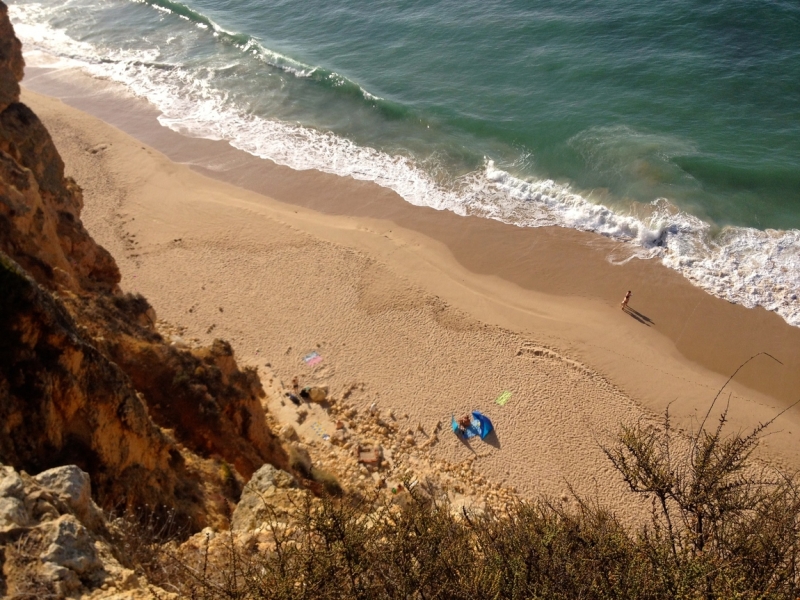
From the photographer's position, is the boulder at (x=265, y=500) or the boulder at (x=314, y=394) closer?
the boulder at (x=265, y=500)

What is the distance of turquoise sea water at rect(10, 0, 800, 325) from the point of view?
21.7m

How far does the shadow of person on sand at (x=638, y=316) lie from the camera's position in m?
18.0

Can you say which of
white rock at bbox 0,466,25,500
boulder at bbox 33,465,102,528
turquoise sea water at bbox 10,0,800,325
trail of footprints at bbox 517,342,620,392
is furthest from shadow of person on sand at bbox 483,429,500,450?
white rock at bbox 0,466,25,500

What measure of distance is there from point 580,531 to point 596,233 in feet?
49.0

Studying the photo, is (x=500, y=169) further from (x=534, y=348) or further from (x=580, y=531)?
(x=580, y=531)

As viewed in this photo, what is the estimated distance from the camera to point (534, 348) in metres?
17.0

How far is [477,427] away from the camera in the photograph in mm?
14898

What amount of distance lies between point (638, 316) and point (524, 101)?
46.3 ft

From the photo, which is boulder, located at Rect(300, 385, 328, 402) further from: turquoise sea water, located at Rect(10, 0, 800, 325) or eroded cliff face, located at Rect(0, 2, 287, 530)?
turquoise sea water, located at Rect(10, 0, 800, 325)

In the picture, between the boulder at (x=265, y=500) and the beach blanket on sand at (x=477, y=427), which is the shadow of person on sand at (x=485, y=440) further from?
the boulder at (x=265, y=500)

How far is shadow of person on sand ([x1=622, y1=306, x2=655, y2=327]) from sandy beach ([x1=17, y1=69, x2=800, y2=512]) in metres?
0.09

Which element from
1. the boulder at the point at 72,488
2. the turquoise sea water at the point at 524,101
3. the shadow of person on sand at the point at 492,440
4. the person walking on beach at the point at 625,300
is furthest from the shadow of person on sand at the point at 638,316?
the boulder at the point at 72,488

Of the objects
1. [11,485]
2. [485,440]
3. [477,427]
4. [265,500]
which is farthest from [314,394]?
[11,485]

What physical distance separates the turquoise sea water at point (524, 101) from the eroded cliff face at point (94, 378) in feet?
43.3
